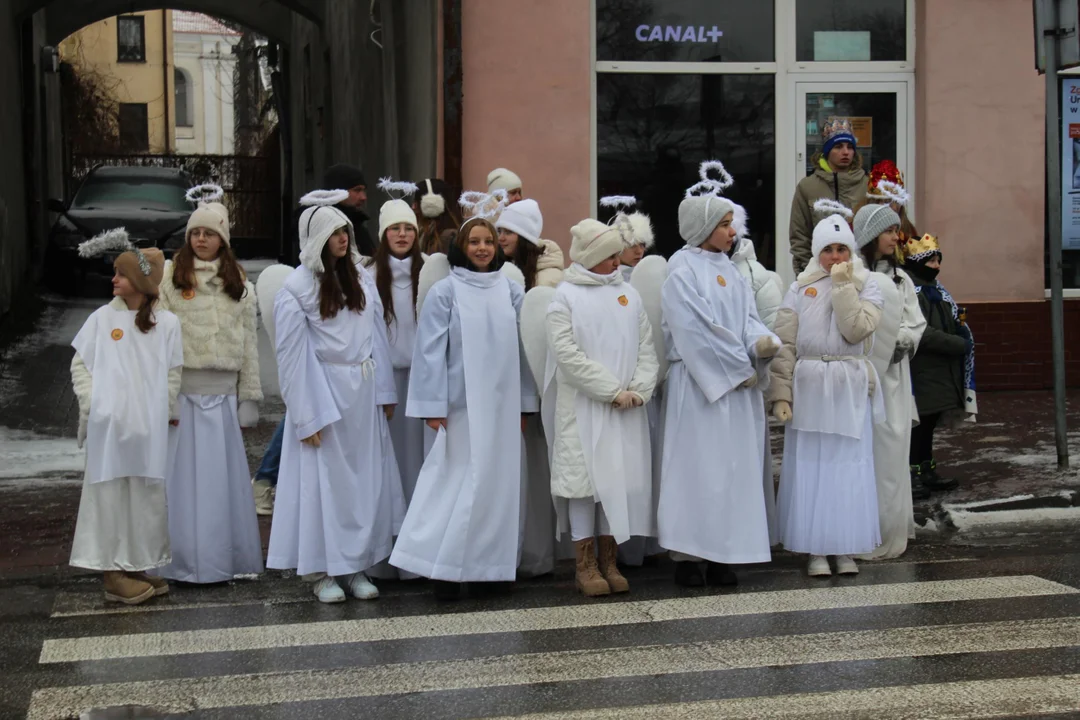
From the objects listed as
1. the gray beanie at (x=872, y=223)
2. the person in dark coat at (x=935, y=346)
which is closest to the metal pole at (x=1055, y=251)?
the person in dark coat at (x=935, y=346)

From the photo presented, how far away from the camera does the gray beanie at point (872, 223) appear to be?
8.64 meters

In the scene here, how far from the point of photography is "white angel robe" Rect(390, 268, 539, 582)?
7.51m

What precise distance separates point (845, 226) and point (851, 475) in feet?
4.18

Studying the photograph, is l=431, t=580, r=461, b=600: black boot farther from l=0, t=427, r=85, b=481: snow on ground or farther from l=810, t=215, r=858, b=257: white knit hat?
l=0, t=427, r=85, b=481: snow on ground

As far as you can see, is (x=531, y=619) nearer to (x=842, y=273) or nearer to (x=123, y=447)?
(x=123, y=447)

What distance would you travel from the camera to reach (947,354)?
9758mm

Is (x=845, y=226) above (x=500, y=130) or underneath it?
underneath

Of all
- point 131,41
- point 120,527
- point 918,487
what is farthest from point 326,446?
point 131,41

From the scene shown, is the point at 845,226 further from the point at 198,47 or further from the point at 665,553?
the point at 198,47

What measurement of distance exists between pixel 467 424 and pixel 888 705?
2727 millimetres

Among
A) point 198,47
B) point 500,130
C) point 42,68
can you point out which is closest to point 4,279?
point 500,130

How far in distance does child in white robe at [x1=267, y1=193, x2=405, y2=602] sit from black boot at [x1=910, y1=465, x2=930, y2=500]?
382 cm

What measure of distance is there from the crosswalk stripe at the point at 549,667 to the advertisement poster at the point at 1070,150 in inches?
327

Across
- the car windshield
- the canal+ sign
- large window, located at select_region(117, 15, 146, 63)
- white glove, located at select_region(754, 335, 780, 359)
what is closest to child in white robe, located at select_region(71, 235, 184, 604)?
white glove, located at select_region(754, 335, 780, 359)
